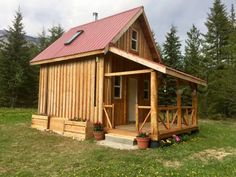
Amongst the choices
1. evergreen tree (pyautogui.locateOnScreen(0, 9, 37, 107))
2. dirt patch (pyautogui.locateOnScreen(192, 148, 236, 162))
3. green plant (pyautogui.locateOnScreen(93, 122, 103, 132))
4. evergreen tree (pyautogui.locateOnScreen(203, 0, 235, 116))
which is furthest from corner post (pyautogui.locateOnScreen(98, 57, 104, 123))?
evergreen tree (pyautogui.locateOnScreen(0, 9, 37, 107))

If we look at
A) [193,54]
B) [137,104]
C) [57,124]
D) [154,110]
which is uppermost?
[193,54]

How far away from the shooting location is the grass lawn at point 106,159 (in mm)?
5488

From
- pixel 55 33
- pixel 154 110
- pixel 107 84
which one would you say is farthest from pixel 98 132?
pixel 55 33

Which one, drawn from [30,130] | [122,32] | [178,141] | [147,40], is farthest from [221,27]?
[30,130]

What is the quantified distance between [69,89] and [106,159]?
17.5 ft

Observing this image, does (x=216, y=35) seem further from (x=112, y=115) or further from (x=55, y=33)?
(x=55, y=33)

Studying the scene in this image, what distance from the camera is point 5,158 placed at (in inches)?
262

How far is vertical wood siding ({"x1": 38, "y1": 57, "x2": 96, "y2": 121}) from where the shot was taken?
10078 mm

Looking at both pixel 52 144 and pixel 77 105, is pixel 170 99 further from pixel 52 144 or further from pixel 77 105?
pixel 52 144

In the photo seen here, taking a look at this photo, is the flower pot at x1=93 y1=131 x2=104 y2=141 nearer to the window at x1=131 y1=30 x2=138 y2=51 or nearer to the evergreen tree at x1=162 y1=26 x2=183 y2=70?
the window at x1=131 y1=30 x2=138 y2=51

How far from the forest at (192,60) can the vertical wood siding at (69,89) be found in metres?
11.6

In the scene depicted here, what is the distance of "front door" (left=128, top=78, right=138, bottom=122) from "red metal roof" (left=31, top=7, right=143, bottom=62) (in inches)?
100

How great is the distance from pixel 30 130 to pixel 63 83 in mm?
2683

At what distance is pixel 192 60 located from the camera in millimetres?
22906
